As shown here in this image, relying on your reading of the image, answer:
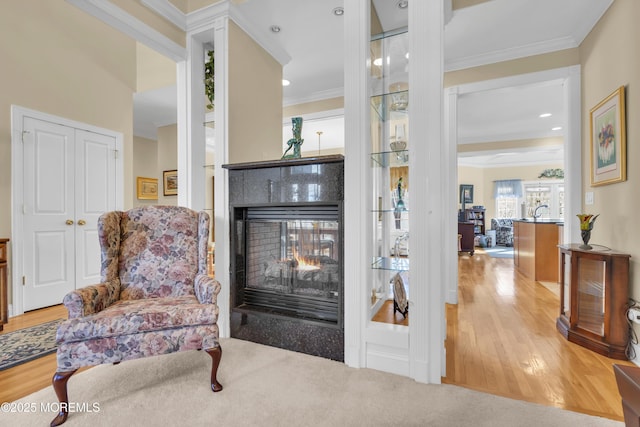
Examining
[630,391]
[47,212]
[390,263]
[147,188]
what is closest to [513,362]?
[390,263]

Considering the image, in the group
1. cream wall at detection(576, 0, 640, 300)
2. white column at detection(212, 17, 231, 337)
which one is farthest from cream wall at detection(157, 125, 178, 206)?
cream wall at detection(576, 0, 640, 300)

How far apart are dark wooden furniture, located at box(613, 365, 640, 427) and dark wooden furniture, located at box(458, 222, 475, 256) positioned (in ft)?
21.7

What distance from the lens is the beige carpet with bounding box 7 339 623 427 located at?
1446mm

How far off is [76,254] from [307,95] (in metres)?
3.58

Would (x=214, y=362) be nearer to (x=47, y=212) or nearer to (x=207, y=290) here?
(x=207, y=290)

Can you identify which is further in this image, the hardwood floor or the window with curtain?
the window with curtain

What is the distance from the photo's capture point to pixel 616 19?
238cm

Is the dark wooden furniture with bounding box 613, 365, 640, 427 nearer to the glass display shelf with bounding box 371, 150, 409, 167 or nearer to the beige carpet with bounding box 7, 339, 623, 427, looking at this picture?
the beige carpet with bounding box 7, 339, 623, 427

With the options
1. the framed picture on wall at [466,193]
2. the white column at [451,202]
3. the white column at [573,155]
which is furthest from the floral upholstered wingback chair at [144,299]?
the framed picture on wall at [466,193]

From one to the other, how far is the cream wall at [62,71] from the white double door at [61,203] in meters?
0.17

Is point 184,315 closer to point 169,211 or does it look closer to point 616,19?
point 169,211

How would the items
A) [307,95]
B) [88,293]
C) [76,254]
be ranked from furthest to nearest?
1. [307,95]
2. [76,254]
3. [88,293]

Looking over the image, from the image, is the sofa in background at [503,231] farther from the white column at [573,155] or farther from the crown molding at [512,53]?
the crown molding at [512,53]

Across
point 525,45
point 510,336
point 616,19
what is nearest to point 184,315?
point 510,336
